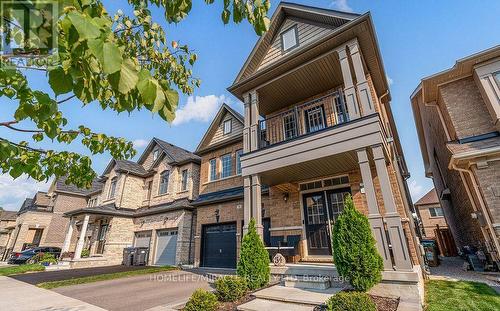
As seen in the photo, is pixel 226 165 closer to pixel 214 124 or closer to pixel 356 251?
pixel 214 124

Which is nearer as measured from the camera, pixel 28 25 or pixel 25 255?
pixel 28 25

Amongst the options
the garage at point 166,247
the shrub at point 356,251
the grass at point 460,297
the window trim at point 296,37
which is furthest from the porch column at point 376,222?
the garage at point 166,247

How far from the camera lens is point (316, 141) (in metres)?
7.55

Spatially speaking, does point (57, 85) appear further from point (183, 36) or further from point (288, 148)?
point (288, 148)

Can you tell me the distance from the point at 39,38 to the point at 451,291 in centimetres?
929

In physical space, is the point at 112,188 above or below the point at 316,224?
above

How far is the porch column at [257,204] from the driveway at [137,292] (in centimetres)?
269

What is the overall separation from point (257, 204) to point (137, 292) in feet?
16.1

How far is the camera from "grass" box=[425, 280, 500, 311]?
5118 millimetres

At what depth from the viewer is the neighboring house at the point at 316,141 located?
6.76 metres

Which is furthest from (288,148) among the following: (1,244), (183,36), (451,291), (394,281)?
(1,244)

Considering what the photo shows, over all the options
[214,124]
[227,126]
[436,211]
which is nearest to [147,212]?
[214,124]

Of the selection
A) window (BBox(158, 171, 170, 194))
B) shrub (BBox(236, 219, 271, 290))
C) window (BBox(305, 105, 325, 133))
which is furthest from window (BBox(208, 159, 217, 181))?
shrub (BBox(236, 219, 271, 290))

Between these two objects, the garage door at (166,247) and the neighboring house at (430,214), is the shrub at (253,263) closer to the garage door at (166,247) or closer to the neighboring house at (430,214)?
the garage door at (166,247)
